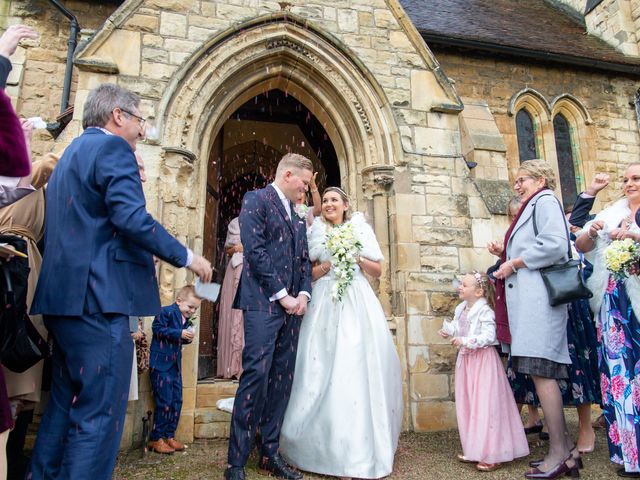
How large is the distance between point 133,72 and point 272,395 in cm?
371

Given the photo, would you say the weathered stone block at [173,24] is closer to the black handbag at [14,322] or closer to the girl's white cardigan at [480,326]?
the black handbag at [14,322]

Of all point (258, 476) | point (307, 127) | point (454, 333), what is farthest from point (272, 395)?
point (307, 127)

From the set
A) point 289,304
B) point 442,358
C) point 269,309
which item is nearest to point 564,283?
point 289,304

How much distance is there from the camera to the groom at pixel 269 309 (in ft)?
11.0

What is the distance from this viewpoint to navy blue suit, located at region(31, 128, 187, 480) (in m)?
2.33

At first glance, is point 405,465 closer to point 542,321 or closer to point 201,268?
point 542,321

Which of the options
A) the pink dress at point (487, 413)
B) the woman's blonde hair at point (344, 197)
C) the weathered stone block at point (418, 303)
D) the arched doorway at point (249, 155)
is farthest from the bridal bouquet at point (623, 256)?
the arched doorway at point (249, 155)

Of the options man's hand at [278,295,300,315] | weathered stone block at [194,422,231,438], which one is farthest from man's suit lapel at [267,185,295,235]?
weathered stone block at [194,422,231,438]

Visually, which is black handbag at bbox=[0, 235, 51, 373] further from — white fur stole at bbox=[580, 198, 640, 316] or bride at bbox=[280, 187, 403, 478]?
white fur stole at bbox=[580, 198, 640, 316]

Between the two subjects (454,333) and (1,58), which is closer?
(1,58)

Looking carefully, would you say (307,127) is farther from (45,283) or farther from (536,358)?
(45,283)

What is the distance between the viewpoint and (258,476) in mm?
3533

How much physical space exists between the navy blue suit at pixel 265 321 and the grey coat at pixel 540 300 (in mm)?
1606

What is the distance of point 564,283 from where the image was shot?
3584 millimetres
